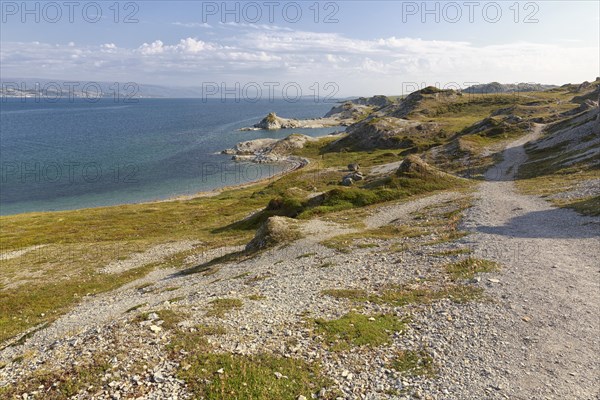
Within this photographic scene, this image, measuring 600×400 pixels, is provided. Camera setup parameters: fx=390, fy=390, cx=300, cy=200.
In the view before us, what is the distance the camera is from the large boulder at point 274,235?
43562 mm

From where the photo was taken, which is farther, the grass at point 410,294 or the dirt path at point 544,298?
the grass at point 410,294

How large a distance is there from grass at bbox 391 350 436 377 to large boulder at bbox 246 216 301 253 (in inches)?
1028

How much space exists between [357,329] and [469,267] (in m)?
12.5

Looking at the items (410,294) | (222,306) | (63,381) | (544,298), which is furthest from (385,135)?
(63,381)

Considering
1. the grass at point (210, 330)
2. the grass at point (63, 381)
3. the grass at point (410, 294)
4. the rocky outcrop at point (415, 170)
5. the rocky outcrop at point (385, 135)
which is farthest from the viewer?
the rocky outcrop at point (385, 135)

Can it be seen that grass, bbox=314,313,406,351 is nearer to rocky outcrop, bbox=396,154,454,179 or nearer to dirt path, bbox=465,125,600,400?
dirt path, bbox=465,125,600,400

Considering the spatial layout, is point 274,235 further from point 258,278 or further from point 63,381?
point 63,381

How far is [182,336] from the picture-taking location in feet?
63.2

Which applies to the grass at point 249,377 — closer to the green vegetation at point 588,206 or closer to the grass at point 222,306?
the grass at point 222,306

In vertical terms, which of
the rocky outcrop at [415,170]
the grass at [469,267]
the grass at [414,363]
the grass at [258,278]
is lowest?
the grass at [258,278]

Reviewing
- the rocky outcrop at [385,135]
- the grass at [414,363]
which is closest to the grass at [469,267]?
the grass at [414,363]

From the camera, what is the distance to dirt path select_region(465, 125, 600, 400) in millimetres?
16219

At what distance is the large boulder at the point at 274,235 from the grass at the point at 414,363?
85.6 feet

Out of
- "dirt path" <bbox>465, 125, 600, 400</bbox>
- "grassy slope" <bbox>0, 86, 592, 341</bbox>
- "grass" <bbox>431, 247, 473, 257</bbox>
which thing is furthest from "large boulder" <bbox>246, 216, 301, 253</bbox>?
"dirt path" <bbox>465, 125, 600, 400</bbox>
